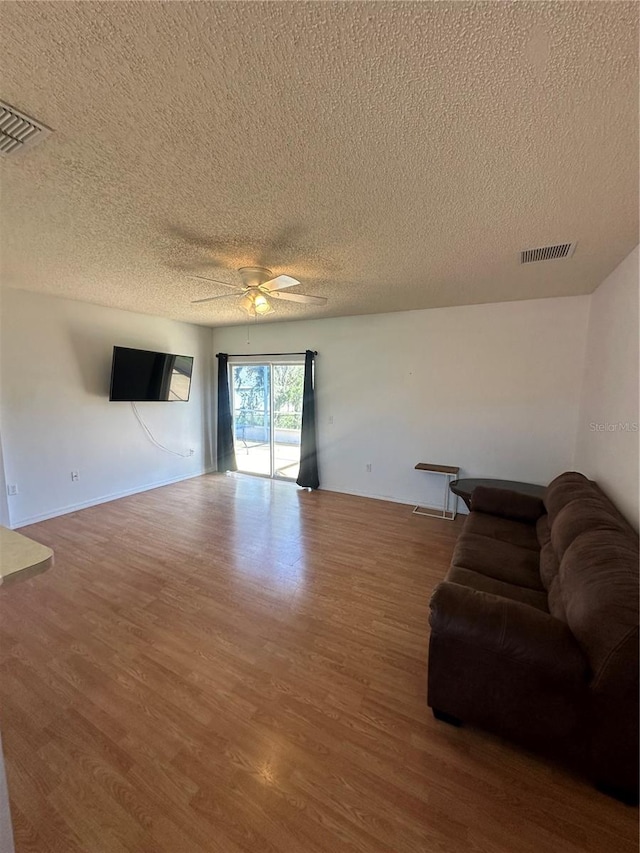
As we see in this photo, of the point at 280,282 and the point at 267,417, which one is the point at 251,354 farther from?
the point at 280,282

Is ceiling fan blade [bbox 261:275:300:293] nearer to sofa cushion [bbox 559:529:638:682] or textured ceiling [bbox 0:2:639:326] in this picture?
textured ceiling [bbox 0:2:639:326]

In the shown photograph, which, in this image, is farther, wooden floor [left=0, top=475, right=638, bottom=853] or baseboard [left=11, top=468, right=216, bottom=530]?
baseboard [left=11, top=468, right=216, bottom=530]

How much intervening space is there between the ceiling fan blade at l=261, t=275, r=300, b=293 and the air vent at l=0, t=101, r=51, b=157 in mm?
1368

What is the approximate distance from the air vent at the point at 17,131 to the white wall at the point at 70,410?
9.22 feet

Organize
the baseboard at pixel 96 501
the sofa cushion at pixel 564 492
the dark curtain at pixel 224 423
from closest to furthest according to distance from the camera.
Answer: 1. the sofa cushion at pixel 564 492
2. the baseboard at pixel 96 501
3. the dark curtain at pixel 224 423

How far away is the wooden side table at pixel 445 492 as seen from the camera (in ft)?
12.6

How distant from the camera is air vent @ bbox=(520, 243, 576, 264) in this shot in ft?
7.33

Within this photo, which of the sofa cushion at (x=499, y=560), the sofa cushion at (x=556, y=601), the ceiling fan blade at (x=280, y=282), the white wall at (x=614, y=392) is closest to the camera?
the sofa cushion at (x=556, y=601)

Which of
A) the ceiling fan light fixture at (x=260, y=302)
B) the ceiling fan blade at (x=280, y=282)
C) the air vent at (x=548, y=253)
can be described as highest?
the air vent at (x=548, y=253)

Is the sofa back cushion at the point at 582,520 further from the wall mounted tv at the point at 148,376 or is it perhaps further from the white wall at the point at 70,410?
the white wall at the point at 70,410

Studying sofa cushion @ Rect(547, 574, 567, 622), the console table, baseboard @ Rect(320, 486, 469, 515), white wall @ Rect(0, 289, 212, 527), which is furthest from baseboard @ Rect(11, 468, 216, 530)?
sofa cushion @ Rect(547, 574, 567, 622)

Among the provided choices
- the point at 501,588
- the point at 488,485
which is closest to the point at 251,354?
the point at 488,485

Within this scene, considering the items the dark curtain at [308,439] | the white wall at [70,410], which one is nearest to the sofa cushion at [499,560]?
the dark curtain at [308,439]

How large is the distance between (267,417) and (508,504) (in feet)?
12.6
